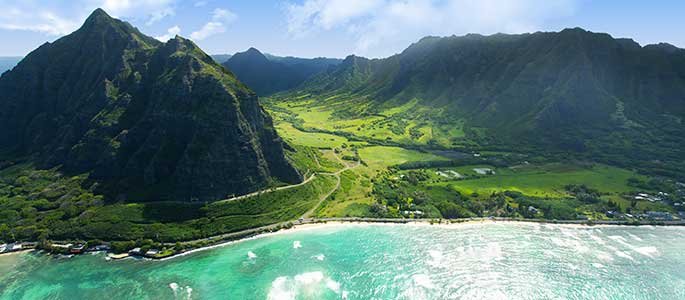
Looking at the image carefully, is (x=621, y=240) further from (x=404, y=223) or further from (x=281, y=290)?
(x=281, y=290)

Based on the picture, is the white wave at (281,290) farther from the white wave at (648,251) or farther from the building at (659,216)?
the building at (659,216)

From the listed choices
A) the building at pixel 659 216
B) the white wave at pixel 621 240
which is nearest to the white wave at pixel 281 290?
the white wave at pixel 621 240

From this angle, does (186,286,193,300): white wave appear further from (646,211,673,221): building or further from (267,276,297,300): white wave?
(646,211,673,221): building

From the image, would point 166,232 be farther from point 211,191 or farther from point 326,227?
point 326,227

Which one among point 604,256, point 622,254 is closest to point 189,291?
point 604,256

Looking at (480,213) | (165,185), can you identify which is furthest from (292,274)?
(480,213)
